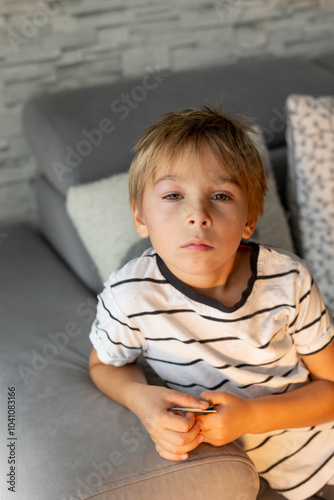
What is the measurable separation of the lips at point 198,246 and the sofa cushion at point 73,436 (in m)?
0.33

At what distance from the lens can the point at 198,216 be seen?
0.89 meters

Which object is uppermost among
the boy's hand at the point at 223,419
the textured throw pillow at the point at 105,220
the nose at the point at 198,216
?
the nose at the point at 198,216

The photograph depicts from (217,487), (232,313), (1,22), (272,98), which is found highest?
(1,22)

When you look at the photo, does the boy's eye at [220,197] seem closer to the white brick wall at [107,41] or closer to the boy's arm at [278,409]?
the boy's arm at [278,409]

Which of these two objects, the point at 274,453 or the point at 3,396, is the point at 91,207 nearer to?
the point at 3,396

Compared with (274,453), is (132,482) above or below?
above

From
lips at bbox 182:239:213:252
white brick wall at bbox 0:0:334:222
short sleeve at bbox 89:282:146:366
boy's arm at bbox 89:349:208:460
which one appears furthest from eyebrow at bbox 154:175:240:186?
white brick wall at bbox 0:0:334:222

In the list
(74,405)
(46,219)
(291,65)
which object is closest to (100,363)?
(74,405)

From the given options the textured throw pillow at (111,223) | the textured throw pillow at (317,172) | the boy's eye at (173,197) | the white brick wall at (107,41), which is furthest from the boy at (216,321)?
the white brick wall at (107,41)

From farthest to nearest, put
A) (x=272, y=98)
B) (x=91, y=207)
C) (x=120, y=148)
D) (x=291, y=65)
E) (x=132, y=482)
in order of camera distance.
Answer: (x=291, y=65) < (x=272, y=98) < (x=120, y=148) < (x=91, y=207) < (x=132, y=482)

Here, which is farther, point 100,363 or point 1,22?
point 1,22

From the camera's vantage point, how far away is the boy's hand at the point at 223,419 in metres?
0.93

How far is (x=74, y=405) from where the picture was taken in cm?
106

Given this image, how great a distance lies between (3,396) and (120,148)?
0.68m
